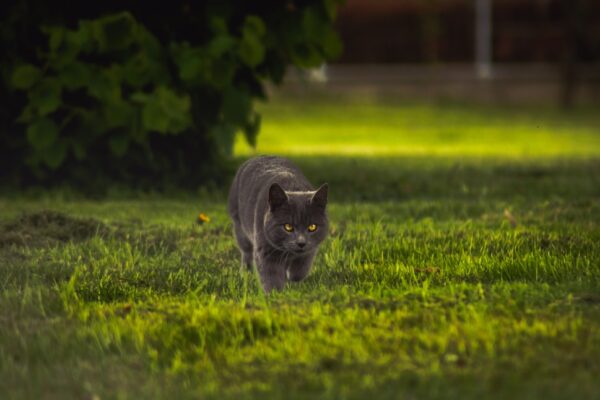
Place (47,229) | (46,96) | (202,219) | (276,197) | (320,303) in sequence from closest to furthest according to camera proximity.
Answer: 1. (320,303)
2. (276,197)
3. (47,229)
4. (202,219)
5. (46,96)

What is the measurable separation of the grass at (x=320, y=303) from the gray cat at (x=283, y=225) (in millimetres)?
154

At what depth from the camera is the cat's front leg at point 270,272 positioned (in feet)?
19.7

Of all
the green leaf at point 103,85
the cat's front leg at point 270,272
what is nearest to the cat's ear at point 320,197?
the cat's front leg at point 270,272

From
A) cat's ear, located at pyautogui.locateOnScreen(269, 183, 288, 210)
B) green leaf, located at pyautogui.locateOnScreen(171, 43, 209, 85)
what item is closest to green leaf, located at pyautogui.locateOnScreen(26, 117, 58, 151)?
green leaf, located at pyautogui.locateOnScreen(171, 43, 209, 85)

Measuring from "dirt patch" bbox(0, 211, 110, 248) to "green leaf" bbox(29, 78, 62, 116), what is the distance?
1549mm

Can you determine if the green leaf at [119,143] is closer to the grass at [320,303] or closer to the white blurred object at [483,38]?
the grass at [320,303]

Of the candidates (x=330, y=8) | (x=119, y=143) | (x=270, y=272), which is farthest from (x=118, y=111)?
(x=270, y=272)

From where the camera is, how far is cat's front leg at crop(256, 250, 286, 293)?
19.7 feet

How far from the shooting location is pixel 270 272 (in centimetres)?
605

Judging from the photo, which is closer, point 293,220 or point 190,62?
point 293,220

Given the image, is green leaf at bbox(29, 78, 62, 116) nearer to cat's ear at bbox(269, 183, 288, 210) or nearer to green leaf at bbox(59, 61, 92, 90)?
green leaf at bbox(59, 61, 92, 90)

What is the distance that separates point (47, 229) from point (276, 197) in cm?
230

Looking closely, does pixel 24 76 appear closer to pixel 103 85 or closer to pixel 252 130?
pixel 103 85

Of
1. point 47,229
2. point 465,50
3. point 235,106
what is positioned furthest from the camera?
point 465,50
